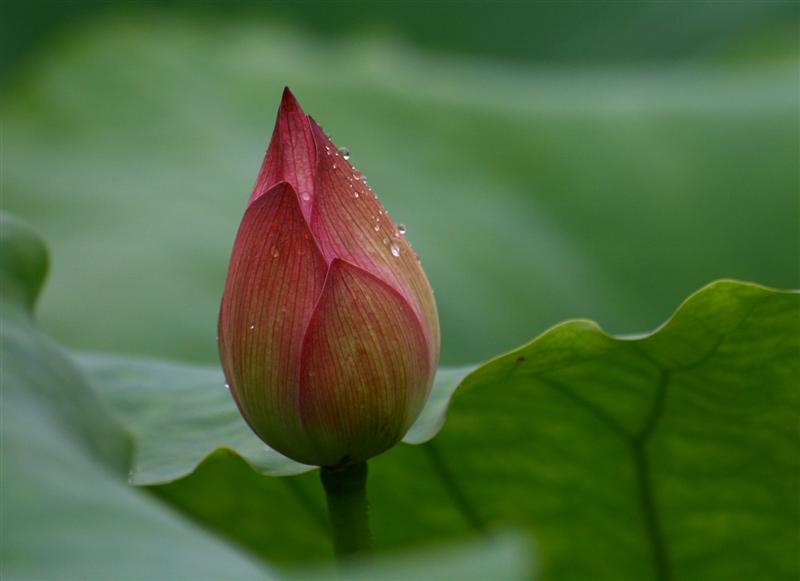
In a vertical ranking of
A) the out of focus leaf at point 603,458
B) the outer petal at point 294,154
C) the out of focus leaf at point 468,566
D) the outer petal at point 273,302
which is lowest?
the out of focus leaf at point 603,458

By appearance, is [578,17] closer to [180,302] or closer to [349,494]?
[180,302]

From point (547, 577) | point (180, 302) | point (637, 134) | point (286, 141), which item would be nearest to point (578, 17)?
point (637, 134)

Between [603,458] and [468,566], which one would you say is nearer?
[468,566]

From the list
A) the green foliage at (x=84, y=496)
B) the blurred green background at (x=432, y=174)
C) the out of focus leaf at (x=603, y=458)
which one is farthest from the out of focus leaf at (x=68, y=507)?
the blurred green background at (x=432, y=174)

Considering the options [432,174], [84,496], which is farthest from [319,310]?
[432,174]

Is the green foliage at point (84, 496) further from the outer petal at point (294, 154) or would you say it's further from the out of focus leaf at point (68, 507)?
the outer petal at point (294, 154)

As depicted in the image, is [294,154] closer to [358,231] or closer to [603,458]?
[358,231]

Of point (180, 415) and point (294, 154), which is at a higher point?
point (294, 154)

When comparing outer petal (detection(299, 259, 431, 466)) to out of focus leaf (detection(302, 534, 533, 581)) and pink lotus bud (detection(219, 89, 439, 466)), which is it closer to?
pink lotus bud (detection(219, 89, 439, 466))
